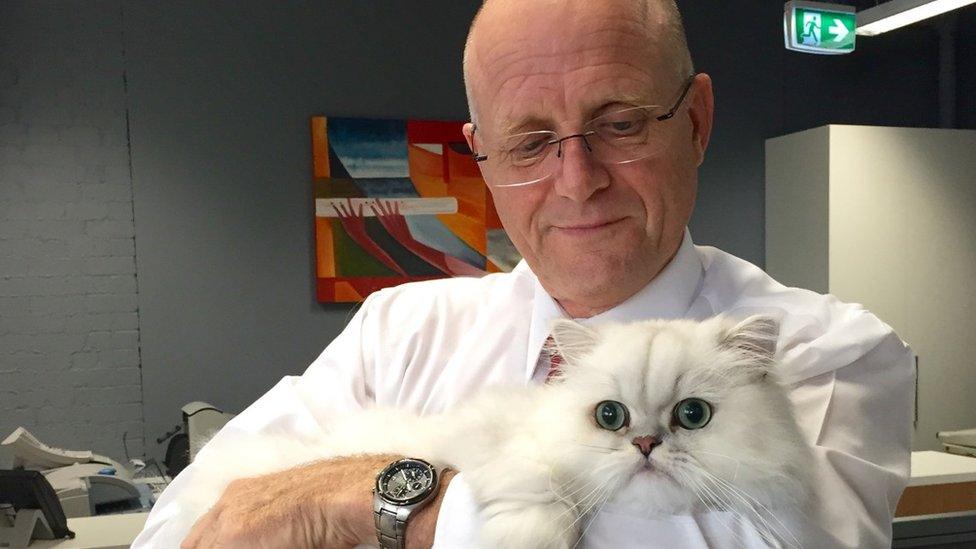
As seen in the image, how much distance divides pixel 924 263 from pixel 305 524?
5.12 metres

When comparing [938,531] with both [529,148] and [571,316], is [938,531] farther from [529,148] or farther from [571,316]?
[529,148]

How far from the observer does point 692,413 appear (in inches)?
34.5

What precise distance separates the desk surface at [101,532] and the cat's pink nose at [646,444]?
2.26 meters

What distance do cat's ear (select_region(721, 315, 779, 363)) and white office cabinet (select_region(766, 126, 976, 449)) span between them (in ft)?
14.2

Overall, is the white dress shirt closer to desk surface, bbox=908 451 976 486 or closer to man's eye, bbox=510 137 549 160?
man's eye, bbox=510 137 549 160

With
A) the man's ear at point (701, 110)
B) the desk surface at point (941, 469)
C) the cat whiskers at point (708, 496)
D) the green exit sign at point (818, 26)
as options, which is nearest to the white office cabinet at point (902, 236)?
the green exit sign at point (818, 26)

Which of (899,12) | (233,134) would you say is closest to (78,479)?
(233,134)

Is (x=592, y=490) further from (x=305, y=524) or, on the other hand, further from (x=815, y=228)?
(x=815, y=228)

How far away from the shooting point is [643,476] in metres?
0.85

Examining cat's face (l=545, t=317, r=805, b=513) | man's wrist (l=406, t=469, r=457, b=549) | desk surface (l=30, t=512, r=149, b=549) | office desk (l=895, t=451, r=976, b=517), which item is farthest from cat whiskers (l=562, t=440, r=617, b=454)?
desk surface (l=30, t=512, r=149, b=549)

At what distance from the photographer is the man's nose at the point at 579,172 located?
4.02 ft

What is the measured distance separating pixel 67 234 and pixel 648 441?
4301mm

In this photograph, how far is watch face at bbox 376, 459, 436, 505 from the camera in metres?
1.00

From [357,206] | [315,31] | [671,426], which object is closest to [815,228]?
[357,206]
